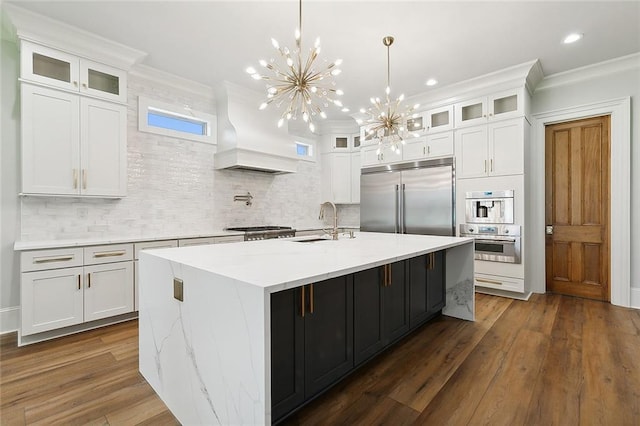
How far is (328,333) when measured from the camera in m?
1.86

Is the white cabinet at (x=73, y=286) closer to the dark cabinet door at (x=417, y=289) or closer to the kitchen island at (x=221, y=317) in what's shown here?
the kitchen island at (x=221, y=317)

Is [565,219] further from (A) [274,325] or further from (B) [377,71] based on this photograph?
(A) [274,325]

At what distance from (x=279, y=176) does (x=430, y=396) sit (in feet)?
13.8

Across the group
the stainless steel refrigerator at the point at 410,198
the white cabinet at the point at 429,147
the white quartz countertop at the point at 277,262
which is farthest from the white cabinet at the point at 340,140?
the white quartz countertop at the point at 277,262

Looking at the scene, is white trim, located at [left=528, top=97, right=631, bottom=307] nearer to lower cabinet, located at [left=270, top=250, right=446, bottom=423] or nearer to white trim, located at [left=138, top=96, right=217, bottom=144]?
lower cabinet, located at [left=270, top=250, right=446, bottom=423]

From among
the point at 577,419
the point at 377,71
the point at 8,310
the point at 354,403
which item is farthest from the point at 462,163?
the point at 8,310

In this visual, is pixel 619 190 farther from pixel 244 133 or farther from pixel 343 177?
pixel 244 133

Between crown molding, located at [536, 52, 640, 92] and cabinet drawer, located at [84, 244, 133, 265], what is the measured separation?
18.3 ft

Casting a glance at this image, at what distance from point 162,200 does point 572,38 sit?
16.4 ft

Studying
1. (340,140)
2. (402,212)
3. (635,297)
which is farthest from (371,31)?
(635,297)

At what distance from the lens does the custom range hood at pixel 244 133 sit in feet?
13.9

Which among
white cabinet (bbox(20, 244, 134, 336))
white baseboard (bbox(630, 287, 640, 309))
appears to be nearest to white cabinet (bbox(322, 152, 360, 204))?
white cabinet (bbox(20, 244, 134, 336))

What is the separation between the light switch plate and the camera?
5.23ft

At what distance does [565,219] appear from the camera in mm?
4113
